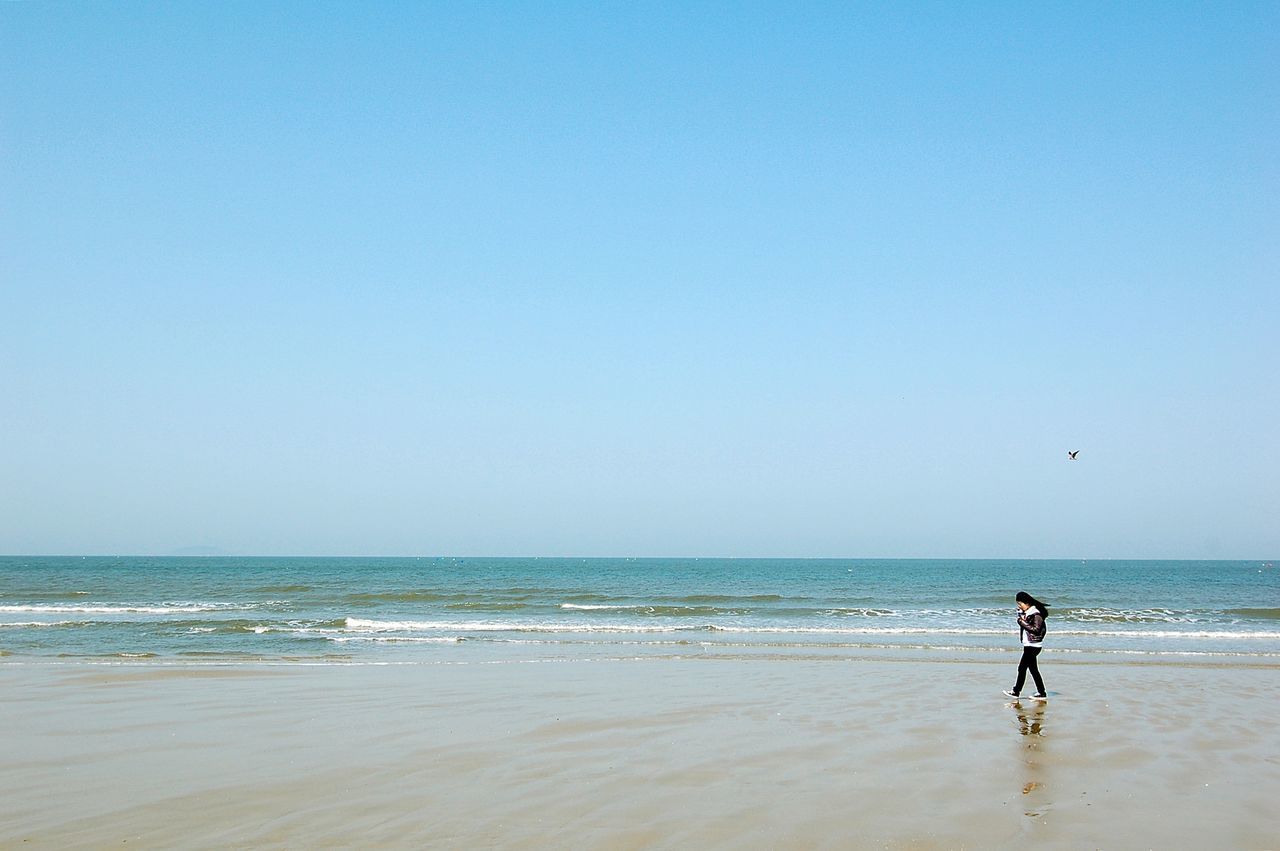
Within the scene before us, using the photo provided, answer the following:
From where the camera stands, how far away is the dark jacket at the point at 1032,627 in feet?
48.3

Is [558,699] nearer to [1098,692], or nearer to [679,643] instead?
[1098,692]

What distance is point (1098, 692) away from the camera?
15953mm

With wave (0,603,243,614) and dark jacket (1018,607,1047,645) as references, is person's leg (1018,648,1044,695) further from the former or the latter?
wave (0,603,243,614)

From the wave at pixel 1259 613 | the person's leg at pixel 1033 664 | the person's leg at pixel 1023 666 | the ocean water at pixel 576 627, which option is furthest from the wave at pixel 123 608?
the wave at pixel 1259 613

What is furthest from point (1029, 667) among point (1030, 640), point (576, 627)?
point (576, 627)

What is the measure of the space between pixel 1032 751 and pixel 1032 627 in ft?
14.3

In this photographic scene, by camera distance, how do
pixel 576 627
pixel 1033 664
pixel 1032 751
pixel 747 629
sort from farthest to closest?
pixel 576 627
pixel 747 629
pixel 1033 664
pixel 1032 751

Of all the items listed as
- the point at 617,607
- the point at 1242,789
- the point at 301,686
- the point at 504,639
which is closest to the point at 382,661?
the point at 301,686

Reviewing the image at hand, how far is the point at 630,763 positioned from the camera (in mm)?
10031

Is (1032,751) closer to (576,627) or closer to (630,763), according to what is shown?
(630,763)

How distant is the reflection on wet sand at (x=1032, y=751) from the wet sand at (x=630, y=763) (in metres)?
0.05

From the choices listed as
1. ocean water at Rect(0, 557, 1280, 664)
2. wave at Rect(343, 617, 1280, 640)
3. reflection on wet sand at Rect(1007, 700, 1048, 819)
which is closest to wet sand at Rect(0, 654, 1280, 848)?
reflection on wet sand at Rect(1007, 700, 1048, 819)

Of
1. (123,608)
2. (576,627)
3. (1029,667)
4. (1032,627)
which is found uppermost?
(1032,627)

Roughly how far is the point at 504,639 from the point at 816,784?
1866 cm
